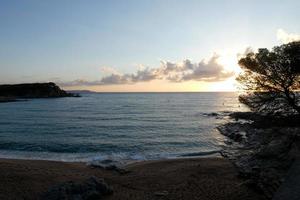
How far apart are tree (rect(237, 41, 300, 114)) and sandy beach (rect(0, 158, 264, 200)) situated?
22.3 feet

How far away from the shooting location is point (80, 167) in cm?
2539

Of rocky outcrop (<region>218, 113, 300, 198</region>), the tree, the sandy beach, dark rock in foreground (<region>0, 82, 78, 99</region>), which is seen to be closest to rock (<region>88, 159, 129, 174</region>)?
the sandy beach

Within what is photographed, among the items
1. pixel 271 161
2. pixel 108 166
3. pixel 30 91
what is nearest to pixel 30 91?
pixel 30 91

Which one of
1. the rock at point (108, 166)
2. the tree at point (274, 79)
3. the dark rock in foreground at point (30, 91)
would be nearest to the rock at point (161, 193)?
the rock at point (108, 166)

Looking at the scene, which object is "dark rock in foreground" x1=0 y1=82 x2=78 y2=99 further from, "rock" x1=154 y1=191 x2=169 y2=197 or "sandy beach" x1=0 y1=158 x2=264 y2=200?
"rock" x1=154 y1=191 x2=169 y2=197

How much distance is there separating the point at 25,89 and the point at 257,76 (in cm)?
16701

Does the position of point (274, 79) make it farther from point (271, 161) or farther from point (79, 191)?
point (79, 191)

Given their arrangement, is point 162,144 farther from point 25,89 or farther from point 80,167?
point 25,89

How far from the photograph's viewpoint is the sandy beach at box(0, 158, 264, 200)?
17766mm

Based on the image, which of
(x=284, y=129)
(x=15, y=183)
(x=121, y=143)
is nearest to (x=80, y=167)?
(x=15, y=183)

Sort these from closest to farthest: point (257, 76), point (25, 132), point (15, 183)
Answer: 1. point (15, 183)
2. point (257, 76)
3. point (25, 132)

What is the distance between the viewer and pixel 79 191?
16.2 meters

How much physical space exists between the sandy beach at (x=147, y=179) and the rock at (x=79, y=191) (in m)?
0.59

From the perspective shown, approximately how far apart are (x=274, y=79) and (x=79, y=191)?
20.1 meters
